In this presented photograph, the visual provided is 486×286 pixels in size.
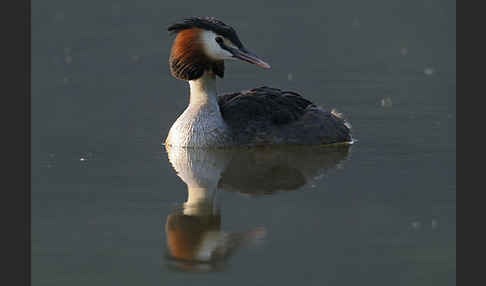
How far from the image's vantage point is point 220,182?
12852mm

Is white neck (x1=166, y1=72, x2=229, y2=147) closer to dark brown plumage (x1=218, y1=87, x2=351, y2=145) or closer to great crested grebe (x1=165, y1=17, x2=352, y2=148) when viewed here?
great crested grebe (x1=165, y1=17, x2=352, y2=148)

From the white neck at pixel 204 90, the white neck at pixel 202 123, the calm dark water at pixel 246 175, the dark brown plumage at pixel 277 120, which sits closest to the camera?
the calm dark water at pixel 246 175

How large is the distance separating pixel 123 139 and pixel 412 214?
555 cm

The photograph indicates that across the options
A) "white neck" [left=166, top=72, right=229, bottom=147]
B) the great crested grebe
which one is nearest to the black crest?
the great crested grebe

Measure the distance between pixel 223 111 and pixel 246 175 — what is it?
2.26 m

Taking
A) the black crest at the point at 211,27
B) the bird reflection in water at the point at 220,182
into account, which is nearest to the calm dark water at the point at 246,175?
the bird reflection in water at the point at 220,182

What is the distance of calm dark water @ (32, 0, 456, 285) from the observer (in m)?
9.83

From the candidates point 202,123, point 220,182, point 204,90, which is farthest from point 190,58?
point 220,182

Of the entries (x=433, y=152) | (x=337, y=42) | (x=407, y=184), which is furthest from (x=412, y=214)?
(x=337, y=42)

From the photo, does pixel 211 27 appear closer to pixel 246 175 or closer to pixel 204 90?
pixel 204 90

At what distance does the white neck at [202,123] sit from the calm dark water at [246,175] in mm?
317

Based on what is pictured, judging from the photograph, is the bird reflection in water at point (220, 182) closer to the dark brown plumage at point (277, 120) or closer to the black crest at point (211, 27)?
the dark brown plumage at point (277, 120)

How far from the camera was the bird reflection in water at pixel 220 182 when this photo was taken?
33.1 feet

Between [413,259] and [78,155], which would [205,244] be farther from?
[78,155]
